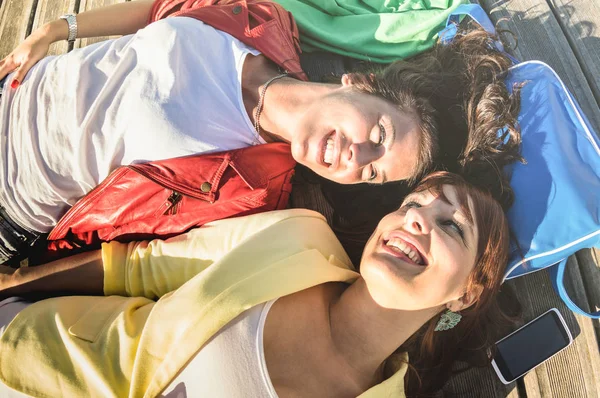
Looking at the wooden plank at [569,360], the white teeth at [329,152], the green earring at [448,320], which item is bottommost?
the wooden plank at [569,360]

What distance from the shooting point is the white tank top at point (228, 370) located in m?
1.56

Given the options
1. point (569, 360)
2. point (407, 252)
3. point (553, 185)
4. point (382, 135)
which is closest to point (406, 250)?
point (407, 252)

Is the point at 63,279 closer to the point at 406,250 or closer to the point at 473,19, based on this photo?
the point at 406,250

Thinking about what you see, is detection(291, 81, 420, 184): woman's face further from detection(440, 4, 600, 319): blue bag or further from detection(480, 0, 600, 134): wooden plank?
detection(480, 0, 600, 134): wooden plank

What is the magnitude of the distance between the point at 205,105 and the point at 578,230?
1648 mm

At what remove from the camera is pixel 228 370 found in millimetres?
1573

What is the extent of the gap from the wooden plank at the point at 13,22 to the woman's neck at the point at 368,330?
2.41 meters

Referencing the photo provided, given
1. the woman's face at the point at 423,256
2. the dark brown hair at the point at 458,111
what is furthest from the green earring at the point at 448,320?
the dark brown hair at the point at 458,111

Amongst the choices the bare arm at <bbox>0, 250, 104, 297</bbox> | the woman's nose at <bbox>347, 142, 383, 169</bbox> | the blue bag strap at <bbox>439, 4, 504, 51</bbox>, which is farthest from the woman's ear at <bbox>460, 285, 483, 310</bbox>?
the bare arm at <bbox>0, 250, 104, 297</bbox>

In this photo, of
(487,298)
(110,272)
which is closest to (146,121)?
(110,272)

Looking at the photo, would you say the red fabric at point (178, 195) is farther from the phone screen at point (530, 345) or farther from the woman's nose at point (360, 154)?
the phone screen at point (530, 345)

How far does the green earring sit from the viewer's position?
6.47ft

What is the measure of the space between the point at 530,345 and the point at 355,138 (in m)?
1.26

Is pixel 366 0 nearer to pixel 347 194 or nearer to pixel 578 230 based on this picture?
pixel 347 194
